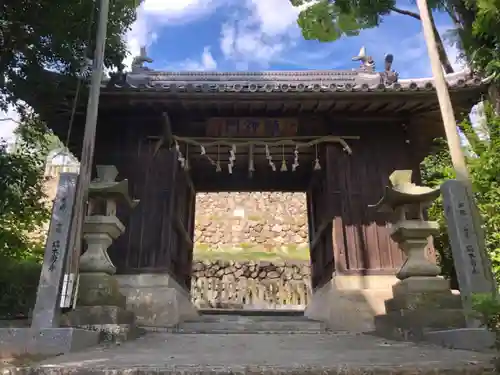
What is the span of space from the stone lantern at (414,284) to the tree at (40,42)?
242 inches

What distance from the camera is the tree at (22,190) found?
23.1 ft

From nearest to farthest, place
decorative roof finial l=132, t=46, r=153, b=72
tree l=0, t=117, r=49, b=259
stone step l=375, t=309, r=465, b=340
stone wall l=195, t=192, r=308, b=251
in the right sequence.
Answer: stone step l=375, t=309, r=465, b=340 < tree l=0, t=117, r=49, b=259 < decorative roof finial l=132, t=46, r=153, b=72 < stone wall l=195, t=192, r=308, b=251

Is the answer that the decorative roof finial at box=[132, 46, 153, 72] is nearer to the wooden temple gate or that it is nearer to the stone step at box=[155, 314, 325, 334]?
the wooden temple gate

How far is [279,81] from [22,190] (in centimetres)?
1103

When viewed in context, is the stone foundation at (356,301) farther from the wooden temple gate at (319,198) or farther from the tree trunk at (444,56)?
the tree trunk at (444,56)

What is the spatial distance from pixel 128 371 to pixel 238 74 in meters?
15.3

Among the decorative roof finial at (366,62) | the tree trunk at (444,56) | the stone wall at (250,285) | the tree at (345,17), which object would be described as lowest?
the stone wall at (250,285)

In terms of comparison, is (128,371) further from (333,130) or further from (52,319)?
(333,130)

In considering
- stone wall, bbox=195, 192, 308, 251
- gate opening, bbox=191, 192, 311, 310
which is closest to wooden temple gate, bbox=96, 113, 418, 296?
gate opening, bbox=191, 192, 311, 310

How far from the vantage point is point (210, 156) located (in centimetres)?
1016

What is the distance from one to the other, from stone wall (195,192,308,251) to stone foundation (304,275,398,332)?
15386 mm

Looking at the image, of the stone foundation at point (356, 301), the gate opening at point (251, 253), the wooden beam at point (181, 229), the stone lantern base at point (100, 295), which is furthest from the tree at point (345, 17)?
the gate opening at point (251, 253)

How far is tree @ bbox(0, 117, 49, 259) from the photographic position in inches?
277

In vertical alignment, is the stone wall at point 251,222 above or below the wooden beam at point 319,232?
above
